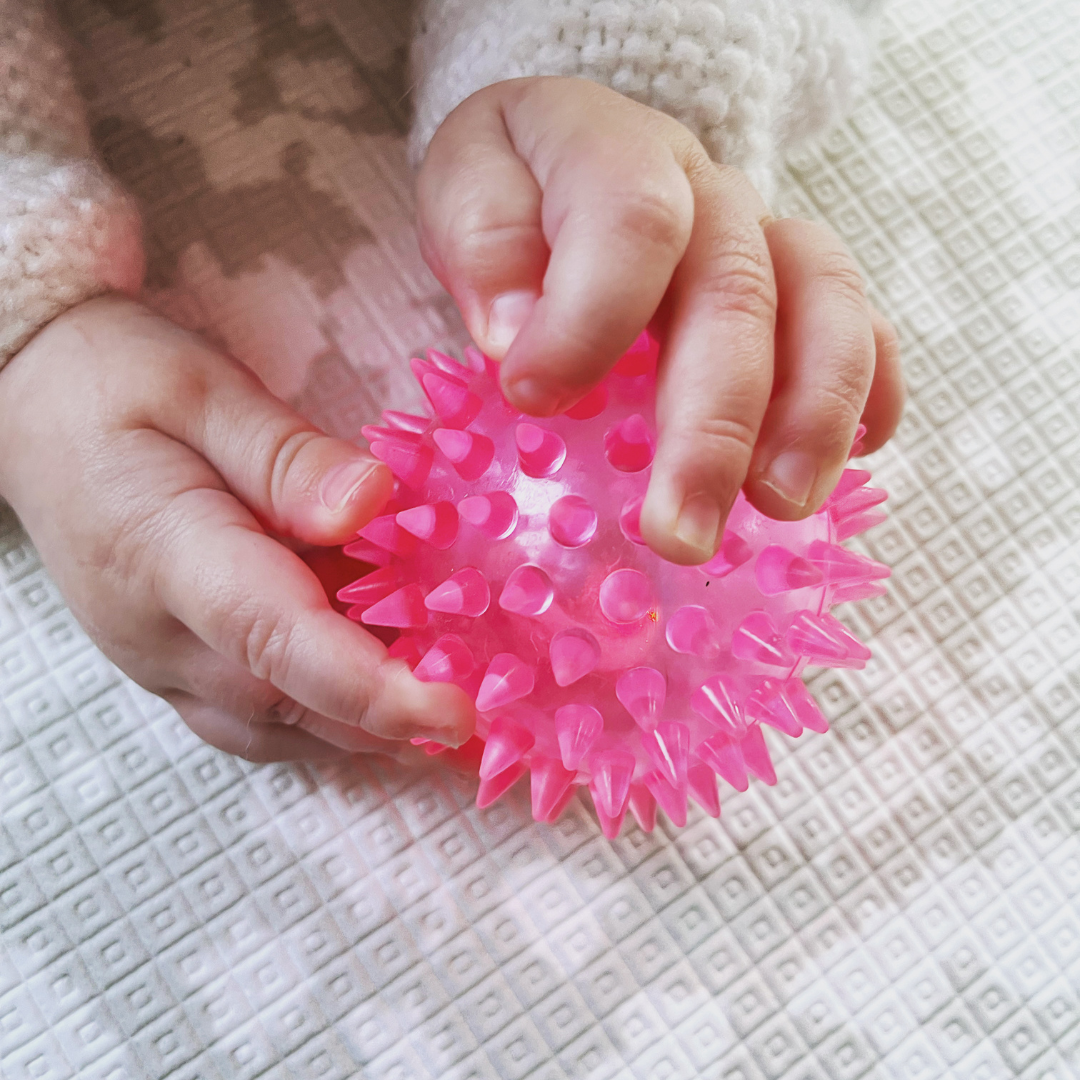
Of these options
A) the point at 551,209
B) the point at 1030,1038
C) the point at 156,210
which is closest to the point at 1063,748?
the point at 1030,1038

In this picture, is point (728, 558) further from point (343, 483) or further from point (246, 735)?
point (246, 735)

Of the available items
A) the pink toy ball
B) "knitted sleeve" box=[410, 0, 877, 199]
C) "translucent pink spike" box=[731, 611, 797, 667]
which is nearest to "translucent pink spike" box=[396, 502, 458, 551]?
the pink toy ball

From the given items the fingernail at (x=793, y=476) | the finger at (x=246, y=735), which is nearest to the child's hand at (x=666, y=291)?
the fingernail at (x=793, y=476)

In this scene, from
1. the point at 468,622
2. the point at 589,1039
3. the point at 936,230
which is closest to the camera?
the point at 468,622

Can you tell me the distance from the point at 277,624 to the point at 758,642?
0.19m

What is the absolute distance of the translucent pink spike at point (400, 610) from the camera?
34 centimetres

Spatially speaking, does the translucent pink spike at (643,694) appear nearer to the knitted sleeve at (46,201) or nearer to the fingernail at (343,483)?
the fingernail at (343,483)

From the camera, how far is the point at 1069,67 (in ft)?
1.94

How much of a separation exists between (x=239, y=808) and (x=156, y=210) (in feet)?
1.02

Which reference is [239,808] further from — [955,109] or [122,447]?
[955,109]

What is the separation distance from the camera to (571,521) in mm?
317

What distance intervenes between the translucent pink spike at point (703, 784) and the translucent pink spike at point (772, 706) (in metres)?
0.03

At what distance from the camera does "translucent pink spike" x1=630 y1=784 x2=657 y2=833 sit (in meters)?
0.38

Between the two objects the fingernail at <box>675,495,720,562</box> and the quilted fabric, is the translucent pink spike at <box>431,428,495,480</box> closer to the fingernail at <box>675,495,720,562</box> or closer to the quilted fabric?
the fingernail at <box>675,495,720,562</box>
